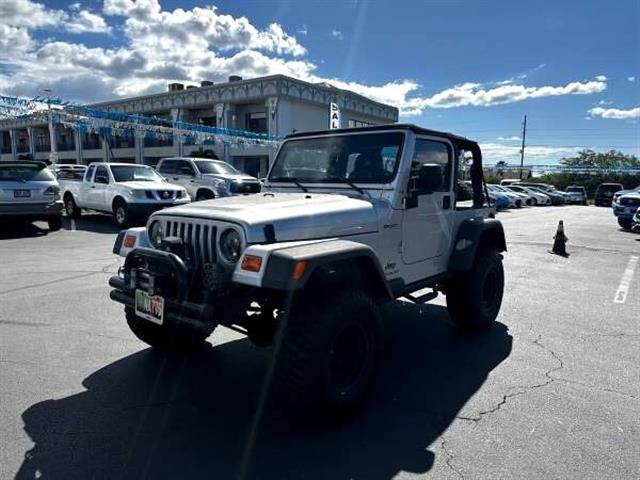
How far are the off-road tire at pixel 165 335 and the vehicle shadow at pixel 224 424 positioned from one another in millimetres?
123

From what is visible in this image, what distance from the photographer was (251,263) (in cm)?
292

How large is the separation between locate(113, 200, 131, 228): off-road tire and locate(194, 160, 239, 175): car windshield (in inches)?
122

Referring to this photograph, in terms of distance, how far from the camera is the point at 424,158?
4.41 meters

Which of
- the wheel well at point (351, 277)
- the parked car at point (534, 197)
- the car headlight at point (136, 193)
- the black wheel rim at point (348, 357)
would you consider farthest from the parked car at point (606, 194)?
the black wheel rim at point (348, 357)

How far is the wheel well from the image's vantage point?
3256 mm

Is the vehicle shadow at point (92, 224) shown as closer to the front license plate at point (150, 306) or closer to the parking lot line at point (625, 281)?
the front license plate at point (150, 306)

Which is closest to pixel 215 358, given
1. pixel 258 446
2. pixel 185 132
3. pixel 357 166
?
pixel 258 446

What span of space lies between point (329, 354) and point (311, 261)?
2.10 feet

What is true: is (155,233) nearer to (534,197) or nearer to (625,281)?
(625,281)

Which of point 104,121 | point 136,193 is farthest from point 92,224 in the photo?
point 104,121

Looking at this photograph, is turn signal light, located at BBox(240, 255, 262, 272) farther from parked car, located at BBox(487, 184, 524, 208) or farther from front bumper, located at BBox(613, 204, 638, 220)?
parked car, located at BBox(487, 184, 524, 208)

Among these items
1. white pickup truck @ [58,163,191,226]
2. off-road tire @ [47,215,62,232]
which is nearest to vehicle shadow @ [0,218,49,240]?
off-road tire @ [47,215,62,232]

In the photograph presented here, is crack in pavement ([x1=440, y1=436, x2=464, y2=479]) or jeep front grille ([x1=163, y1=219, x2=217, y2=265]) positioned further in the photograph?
jeep front grille ([x1=163, y1=219, x2=217, y2=265])

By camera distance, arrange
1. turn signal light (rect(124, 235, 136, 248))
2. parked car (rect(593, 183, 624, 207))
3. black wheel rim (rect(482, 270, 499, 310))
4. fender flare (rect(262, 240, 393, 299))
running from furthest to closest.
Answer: parked car (rect(593, 183, 624, 207)) → black wheel rim (rect(482, 270, 499, 310)) → turn signal light (rect(124, 235, 136, 248)) → fender flare (rect(262, 240, 393, 299))
